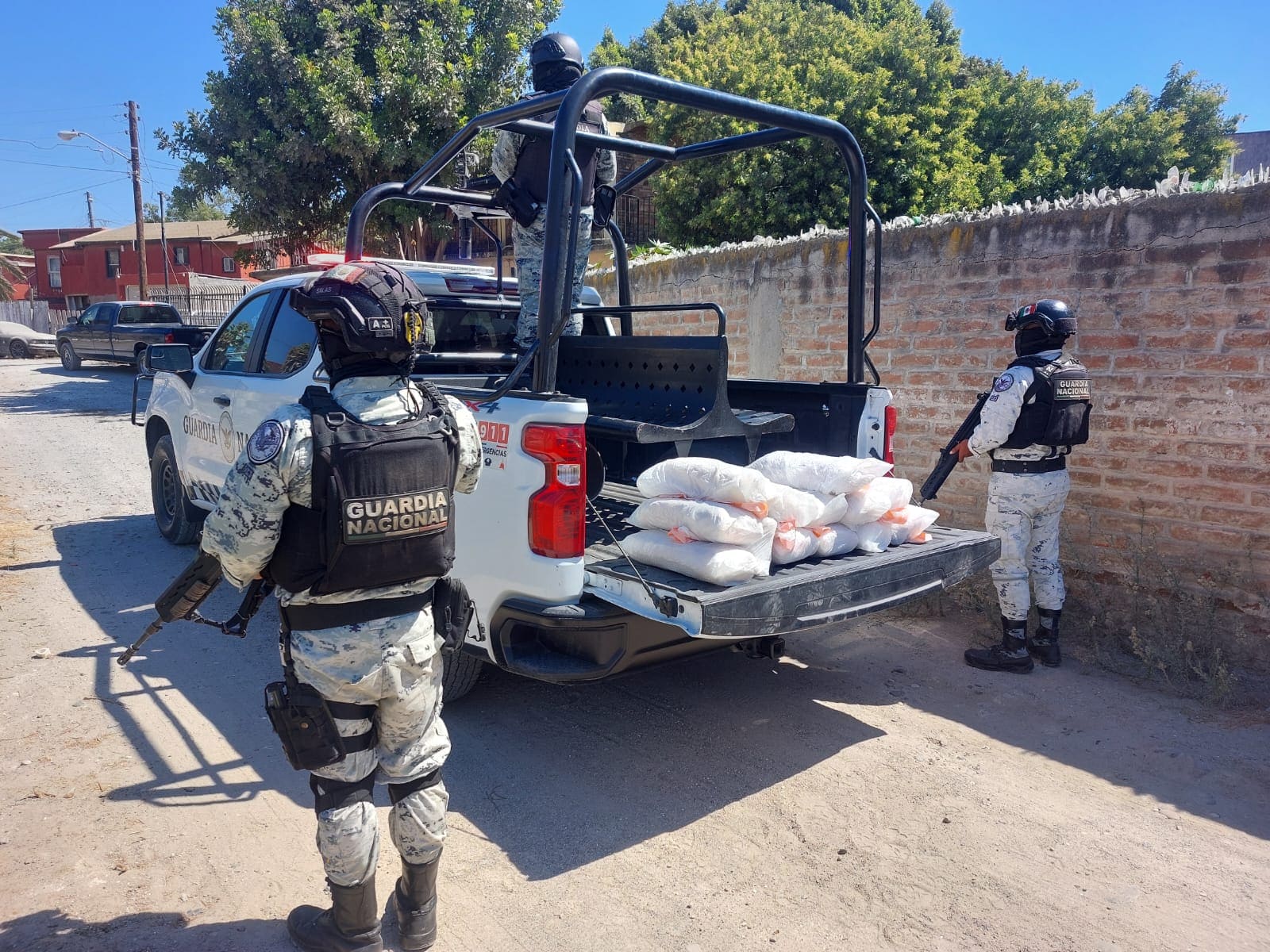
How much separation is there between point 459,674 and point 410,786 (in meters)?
1.26

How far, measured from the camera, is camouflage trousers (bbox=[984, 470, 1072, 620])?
451cm

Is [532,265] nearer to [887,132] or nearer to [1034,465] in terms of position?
[1034,465]

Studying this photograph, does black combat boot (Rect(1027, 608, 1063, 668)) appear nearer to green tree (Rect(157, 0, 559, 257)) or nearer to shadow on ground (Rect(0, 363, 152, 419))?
green tree (Rect(157, 0, 559, 257))

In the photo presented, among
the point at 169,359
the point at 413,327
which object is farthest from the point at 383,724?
the point at 169,359

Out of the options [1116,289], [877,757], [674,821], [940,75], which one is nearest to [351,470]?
[674,821]

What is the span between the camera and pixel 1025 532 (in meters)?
4.58

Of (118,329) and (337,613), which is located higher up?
(118,329)

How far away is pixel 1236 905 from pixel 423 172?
453 centimetres

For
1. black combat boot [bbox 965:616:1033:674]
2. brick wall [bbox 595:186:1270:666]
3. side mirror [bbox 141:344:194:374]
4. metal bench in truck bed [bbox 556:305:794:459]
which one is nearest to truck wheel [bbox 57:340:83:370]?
side mirror [bbox 141:344:194:374]

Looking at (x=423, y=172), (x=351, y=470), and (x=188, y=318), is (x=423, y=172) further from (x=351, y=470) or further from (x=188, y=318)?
(x=188, y=318)

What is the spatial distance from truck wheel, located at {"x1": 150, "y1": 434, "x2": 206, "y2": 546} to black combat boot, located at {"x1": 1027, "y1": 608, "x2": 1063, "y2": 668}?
207 inches

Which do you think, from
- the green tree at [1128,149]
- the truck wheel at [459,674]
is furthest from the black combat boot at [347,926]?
the green tree at [1128,149]

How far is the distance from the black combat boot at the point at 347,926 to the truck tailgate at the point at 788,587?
1.18 meters

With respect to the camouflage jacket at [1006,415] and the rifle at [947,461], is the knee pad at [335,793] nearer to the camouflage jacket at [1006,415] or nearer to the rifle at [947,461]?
the rifle at [947,461]
